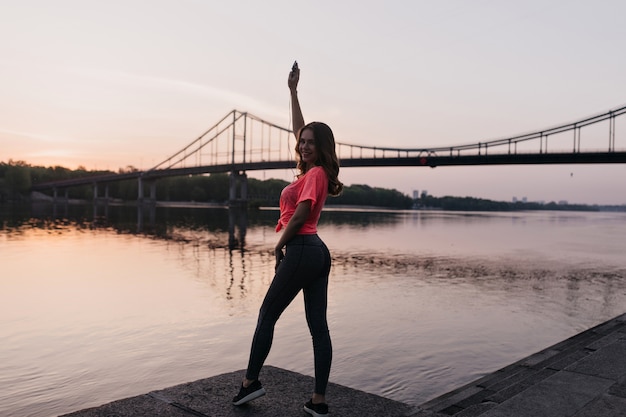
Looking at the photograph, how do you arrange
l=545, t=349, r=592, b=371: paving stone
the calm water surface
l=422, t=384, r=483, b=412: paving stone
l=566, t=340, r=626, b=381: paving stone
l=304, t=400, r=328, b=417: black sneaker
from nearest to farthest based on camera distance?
1. l=304, t=400, r=328, b=417: black sneaker
2. l=422, t=384, r=483, b=412: paving stone
3. l=566, t=340, r=626, b=381: paving stone
4. l=545, t=349, r=592, b=371: paving stone
5. the calm water surface

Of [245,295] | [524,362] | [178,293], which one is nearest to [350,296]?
[245,295]

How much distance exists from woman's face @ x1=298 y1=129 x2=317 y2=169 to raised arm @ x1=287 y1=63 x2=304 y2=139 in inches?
12.1

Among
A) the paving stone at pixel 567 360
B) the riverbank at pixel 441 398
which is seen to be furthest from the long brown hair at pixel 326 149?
the paving stone at pixel 567 360

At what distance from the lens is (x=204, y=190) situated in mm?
163875

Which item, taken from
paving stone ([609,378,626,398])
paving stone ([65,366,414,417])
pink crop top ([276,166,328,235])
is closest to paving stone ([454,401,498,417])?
paving stone ([65,366,414,417])

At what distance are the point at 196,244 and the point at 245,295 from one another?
12.9 metres

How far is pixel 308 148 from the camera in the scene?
3.65m

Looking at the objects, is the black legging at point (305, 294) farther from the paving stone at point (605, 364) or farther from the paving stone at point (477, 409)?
the paving stone at point (605, 364)

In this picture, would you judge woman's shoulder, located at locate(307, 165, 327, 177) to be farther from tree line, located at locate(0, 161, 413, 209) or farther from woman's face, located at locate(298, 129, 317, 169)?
tree line, located at locate(0, 161, 413, 209)

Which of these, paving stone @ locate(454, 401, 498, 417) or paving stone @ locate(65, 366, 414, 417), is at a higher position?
paving stone @ locate(65, 366, 414, 417)

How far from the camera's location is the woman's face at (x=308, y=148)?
12.0ft

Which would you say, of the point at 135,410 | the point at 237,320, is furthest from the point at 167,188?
the point at 135,410

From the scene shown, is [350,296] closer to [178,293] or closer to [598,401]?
[178,293]

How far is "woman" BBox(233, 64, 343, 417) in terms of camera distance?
3.50 metres
